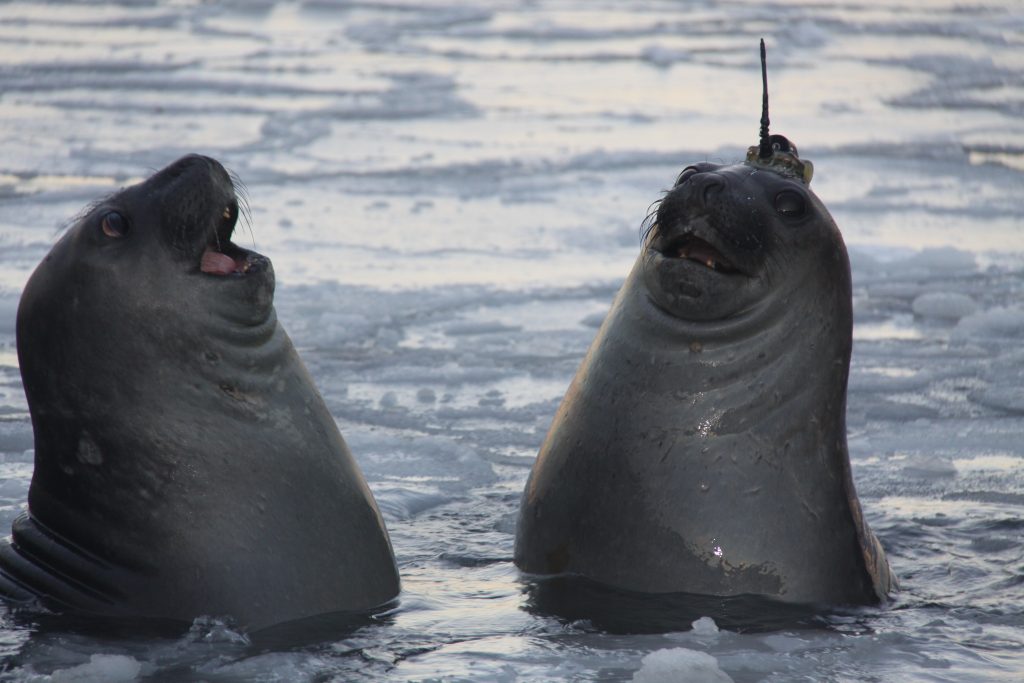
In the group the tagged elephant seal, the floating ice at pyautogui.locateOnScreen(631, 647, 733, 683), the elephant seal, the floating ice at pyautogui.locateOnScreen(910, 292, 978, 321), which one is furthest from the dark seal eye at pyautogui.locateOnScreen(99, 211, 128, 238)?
the floating ice at pyautogui.locateOnScreen(910, 292, 978, 321)

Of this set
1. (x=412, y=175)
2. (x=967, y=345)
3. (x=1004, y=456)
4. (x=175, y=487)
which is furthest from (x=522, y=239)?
(x=175, y=487)

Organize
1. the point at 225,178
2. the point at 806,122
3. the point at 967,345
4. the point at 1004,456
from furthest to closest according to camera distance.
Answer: the point at 806,122, the point at 967,345, the point at 1004,456, the point at 225,178

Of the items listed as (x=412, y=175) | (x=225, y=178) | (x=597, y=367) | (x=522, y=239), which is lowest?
(x=597, y=367)

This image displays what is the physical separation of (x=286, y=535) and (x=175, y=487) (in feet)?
1.11

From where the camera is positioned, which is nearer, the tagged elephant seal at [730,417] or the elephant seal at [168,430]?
the elephant seal at [168,430]

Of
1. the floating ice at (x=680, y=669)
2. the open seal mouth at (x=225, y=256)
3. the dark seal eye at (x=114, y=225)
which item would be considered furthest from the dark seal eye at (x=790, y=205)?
the dark seal eye at (x=114, y=225)

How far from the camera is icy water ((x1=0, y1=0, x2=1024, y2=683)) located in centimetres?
477

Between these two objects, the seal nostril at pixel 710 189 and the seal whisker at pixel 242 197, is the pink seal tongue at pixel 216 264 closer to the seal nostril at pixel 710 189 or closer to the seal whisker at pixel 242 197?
the seal whisker at pixel 242 197

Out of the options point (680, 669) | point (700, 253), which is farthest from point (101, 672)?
point (700, 253)

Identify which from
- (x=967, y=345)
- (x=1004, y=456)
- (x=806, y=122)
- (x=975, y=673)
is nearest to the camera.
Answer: (x=975, y=673)

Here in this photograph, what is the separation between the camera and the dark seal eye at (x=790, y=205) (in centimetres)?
505

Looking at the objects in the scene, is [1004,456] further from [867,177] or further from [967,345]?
[867,177]

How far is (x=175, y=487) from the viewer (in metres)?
4.64

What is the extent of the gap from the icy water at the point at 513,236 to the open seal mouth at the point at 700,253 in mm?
1038
